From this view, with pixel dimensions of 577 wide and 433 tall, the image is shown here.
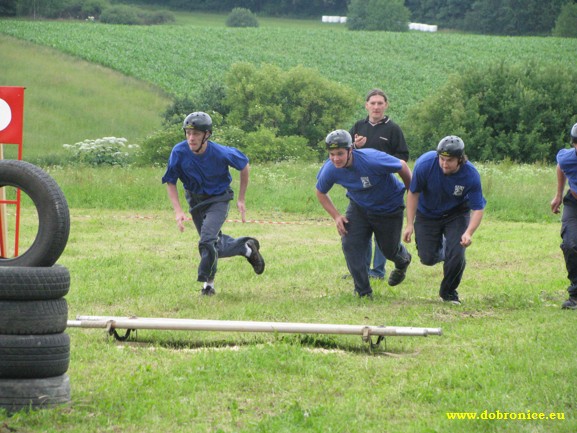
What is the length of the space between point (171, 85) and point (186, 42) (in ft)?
53.9

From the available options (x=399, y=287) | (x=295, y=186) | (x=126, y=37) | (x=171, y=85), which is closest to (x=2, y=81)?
(x=171, y=85)

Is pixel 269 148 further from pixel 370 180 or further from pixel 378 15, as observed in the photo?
pixel 378 15

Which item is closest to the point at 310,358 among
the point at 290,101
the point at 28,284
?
the point at 28,284

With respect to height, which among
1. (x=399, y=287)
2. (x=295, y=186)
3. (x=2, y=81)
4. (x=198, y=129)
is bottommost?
(x=2, y=81)

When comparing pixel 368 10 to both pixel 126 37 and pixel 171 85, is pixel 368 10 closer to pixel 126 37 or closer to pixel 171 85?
pixel 126 37

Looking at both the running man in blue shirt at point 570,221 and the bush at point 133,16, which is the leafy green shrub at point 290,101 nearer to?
the bush at point 133,16

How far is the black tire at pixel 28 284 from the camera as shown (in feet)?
20.4

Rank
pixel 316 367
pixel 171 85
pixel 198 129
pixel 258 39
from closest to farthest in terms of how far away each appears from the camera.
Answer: pixel 316 367 < pixel 198 129 < pixel 171 85 < pixel 258 39

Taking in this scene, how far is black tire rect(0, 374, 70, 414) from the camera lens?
618 centimetres

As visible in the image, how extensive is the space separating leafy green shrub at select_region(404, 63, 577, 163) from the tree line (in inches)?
1908

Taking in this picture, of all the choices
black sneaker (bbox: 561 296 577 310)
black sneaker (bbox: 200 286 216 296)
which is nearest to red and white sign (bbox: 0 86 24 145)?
black sneaker (bbox: 200 286 216 296)

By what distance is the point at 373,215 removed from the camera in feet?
36.2

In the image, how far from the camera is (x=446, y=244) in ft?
36.0

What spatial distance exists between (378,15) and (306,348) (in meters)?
109
